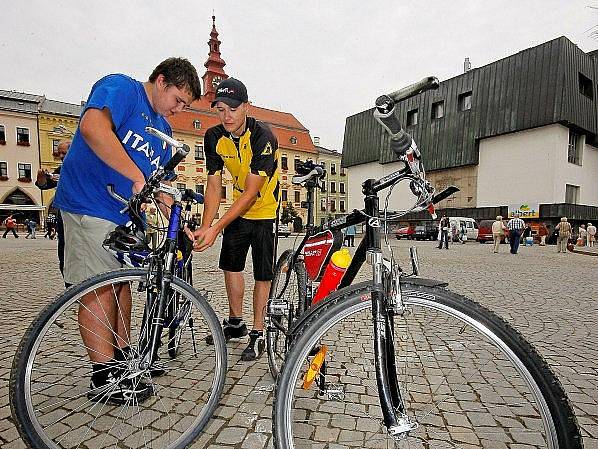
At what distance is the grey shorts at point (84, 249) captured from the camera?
216cm

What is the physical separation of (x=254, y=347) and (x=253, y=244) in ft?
2.95

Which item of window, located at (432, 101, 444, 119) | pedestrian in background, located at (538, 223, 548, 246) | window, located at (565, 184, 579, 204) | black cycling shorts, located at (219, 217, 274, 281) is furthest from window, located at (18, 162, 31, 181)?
window, located at (565, 184, 579, 204)

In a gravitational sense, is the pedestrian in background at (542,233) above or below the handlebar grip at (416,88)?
below

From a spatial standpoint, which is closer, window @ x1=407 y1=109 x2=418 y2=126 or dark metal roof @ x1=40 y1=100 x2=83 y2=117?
window @ x1=407 y1=109 x2=418 y2=126

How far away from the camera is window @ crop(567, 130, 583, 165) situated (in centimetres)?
2878

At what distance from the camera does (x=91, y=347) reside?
2217 millimetres

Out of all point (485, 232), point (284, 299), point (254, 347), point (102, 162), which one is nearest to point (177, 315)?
point (284, 299)

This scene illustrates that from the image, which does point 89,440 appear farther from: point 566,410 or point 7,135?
point 7,135

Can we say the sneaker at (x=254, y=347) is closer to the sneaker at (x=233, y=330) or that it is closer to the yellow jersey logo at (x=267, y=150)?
the sneaker at (x=233, y=330)

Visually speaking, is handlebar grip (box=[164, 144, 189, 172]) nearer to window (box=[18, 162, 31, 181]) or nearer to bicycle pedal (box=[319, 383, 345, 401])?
bicycle pedal (box=[319, 383, 345, 401])

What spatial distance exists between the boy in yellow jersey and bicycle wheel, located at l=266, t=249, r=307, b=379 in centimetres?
42

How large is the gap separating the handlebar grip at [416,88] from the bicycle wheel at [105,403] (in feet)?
4.37

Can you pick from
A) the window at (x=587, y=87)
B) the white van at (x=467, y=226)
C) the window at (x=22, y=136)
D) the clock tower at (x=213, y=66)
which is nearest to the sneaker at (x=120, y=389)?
the white van at (x=467, y=226)

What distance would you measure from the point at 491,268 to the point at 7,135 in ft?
175
